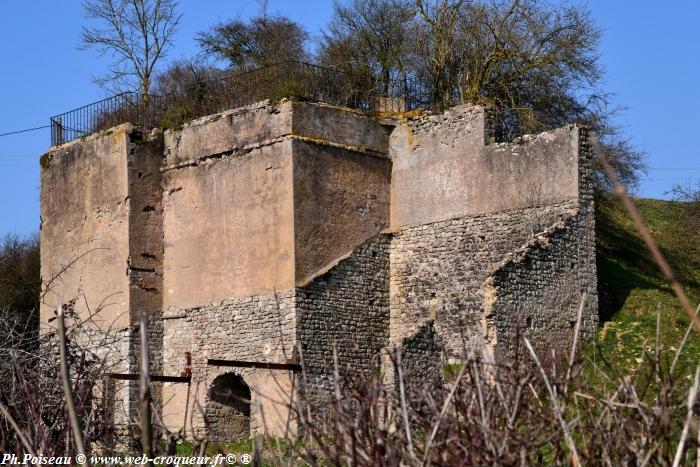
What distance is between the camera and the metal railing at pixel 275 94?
20562mm

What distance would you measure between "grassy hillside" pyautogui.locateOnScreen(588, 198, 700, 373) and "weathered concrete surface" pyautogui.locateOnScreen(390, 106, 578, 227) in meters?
2.03

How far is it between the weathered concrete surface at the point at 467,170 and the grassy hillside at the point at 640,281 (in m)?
2.03

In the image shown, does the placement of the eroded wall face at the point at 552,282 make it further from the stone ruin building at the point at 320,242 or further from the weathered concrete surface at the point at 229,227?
the weathered concrete surface at the point at 229,227

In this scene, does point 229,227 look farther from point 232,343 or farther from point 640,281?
point 640,281

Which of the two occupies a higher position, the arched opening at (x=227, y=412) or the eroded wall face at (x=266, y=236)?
the eroded wall face at (x=266, y=236)

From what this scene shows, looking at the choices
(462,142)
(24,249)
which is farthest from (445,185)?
(24,249)

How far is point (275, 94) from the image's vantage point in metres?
19.9

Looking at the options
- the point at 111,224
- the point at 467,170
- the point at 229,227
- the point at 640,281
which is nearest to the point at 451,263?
the point at 467,170

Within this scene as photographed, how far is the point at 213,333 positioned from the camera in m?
19.9

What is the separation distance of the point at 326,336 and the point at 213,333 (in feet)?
6.93

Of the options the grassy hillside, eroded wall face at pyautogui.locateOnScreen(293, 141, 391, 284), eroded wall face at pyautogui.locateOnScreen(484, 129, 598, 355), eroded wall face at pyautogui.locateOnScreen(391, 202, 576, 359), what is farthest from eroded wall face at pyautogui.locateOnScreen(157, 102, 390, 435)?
the grassy hillside

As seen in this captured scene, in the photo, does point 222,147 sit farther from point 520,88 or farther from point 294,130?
point 520,88

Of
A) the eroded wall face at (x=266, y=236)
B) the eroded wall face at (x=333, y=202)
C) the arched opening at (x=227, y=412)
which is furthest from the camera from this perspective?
the arched opening at (x=227, y=412)

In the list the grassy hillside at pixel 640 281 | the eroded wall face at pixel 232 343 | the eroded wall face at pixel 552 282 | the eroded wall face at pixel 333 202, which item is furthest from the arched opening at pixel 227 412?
the grassy hillside at pixel 640 281
